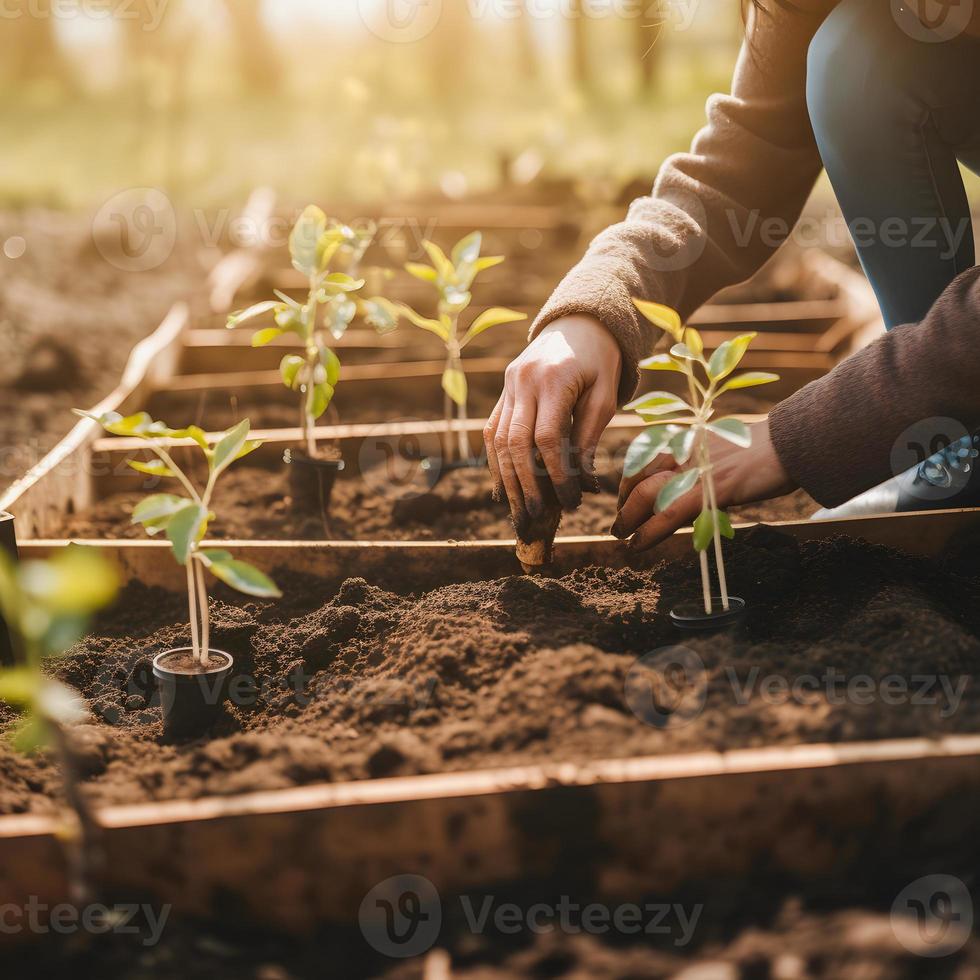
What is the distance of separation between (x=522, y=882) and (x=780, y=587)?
0.78m

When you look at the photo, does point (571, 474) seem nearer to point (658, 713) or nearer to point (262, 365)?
point (658, 713)

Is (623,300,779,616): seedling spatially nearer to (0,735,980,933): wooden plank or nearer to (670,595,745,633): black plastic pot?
(670,595,745,633): black plastic pot

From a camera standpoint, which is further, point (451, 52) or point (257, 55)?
point (451, 52)

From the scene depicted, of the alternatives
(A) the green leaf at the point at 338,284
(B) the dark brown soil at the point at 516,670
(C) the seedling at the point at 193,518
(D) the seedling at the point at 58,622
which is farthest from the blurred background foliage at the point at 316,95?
(D) the seedling at the point at 58,622

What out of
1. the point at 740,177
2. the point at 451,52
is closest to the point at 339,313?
the point at 740,177

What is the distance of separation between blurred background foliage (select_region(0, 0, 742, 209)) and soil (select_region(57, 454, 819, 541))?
3430 millimetres

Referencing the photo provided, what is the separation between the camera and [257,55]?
543 inches

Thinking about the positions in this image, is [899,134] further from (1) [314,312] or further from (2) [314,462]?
(2) [314,462]

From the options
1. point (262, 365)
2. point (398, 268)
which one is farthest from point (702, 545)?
point (398, 268)

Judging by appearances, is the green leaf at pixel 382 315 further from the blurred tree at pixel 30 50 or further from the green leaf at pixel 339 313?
the blurred tree at pixel 30 50

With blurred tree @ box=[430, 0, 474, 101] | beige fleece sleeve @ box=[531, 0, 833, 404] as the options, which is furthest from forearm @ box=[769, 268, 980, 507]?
blurred tree @ box=[430, 0, 474, 101]

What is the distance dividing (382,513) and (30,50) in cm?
1270

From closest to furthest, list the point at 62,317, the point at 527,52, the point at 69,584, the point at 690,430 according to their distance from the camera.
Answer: the point at 69,584, the point at 690,430, the point at 62,317, the point at 527,52

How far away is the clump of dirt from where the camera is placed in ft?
7.72
